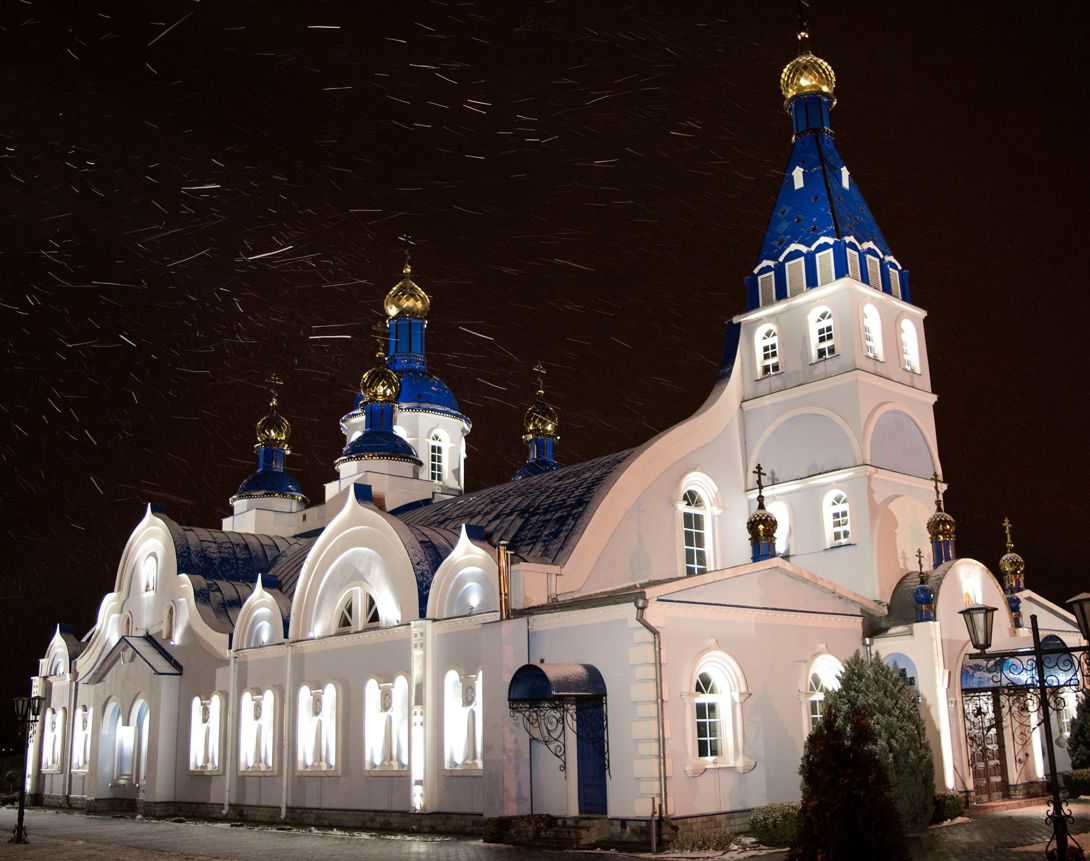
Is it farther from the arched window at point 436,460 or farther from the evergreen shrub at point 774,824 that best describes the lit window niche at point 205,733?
the evergreen shrub at point 774,824

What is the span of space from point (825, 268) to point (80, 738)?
21676 mm

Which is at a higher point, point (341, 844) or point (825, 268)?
point (825, 268)

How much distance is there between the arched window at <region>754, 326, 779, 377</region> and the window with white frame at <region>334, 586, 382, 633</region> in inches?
368

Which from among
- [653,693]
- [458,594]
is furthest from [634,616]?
[458,594]

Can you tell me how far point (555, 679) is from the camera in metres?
16.7

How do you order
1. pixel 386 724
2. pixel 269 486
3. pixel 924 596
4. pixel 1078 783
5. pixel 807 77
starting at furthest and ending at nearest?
pixel 269 486 → pixel 807 77 → pixel 1078 783 → pixel 386 724 → pixel 924 596

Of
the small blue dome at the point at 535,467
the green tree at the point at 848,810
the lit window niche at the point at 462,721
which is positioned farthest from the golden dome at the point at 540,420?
the green tree at the point at 848,810

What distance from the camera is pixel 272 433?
3591cm

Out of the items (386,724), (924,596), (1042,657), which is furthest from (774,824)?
(386,724)

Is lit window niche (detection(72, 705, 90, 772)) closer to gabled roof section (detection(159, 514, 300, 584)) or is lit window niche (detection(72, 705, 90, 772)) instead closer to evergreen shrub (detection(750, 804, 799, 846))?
gabled roof section (detection(159, 514, 300, 584))

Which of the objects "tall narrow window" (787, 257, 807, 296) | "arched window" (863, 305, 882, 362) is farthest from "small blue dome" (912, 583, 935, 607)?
"tall narrow window" (787, 257, 807, 296)

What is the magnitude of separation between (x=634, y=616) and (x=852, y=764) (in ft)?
22.7

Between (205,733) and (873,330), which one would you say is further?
(205,733)

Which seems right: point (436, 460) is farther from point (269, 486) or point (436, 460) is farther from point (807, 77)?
point (807, 77)
